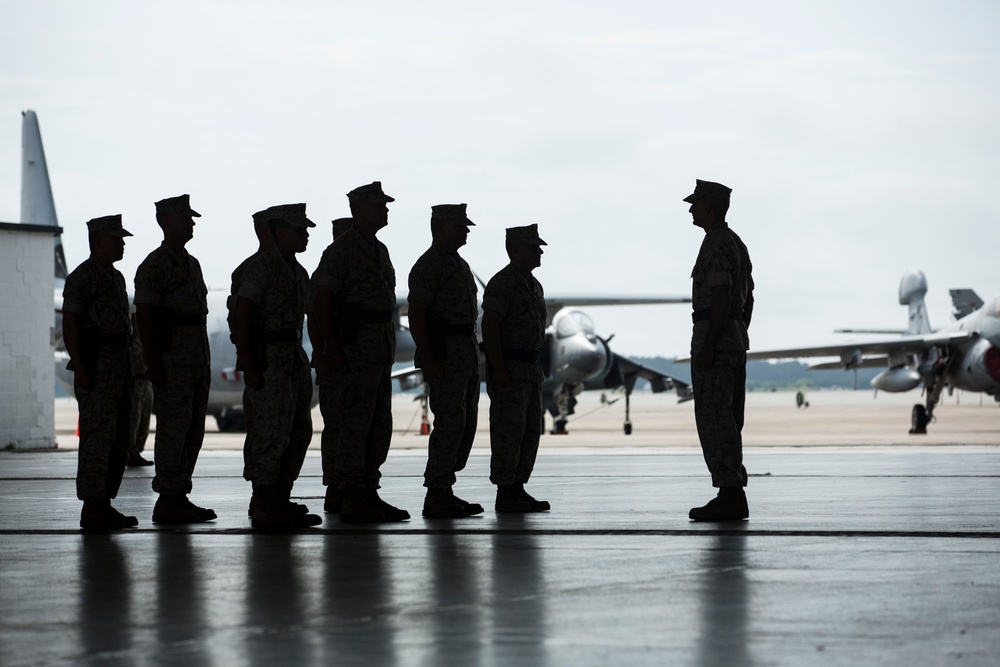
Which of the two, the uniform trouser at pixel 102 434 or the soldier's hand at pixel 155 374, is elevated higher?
the soldier's hand at pixel 155 374

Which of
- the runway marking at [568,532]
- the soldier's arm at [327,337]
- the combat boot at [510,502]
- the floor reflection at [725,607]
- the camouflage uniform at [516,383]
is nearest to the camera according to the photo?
the floor reflection at [725,607]

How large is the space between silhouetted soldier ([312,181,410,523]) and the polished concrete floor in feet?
1.38

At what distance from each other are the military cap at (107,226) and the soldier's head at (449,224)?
77.5 inches

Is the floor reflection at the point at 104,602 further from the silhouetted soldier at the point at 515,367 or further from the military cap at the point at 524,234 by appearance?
the military cap at the point at 524,234

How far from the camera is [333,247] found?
876 cm

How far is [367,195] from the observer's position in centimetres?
889

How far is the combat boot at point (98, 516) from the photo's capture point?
8.27m

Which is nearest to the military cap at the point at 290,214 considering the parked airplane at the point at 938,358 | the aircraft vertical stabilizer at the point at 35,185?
the parked airplane at the point at 938,358

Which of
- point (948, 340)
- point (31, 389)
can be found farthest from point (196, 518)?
point (948, 340)

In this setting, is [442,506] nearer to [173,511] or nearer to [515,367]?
[515,367]

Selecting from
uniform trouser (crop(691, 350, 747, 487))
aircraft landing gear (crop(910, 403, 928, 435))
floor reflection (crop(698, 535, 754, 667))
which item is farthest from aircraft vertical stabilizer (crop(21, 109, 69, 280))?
floor reflection (crop(698, 535, 754, 667))

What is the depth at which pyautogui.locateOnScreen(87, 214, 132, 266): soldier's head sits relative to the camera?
28.9ft

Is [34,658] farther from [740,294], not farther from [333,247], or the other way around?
[740,294]

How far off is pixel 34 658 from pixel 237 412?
3433 cm
